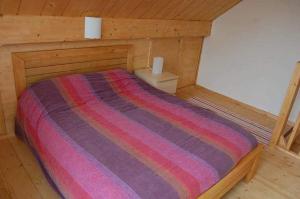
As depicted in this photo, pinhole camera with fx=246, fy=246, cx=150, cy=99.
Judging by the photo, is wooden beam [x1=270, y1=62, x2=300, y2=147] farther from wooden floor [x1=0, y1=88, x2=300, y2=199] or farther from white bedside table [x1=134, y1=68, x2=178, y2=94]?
white bedside table [x1=134, y1=68, x2=178, y2=94]

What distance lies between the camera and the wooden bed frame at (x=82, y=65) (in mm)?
1799

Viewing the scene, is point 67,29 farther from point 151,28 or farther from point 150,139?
point 150,139

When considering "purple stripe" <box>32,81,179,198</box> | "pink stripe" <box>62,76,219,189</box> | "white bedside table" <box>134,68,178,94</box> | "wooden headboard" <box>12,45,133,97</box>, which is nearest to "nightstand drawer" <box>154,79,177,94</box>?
"white bedside table" <box>134,68,178,94</box>

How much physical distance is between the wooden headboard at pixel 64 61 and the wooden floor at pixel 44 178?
1.84 feet

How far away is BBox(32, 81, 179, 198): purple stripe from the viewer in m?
1.32

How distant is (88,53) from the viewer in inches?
102

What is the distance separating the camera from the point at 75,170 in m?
1.43

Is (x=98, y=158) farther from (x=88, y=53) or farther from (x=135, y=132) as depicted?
(x=88, y=53)

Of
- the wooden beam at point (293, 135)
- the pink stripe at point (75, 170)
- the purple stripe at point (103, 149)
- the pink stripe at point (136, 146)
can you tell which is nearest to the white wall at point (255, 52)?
the wooden beam at point (293, 135)

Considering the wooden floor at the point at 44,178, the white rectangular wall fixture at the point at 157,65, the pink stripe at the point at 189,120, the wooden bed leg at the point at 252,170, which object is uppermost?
the white rectangular wall fixture at the point at 157,65

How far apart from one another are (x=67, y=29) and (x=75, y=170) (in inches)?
55.8

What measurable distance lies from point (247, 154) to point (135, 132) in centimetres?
88

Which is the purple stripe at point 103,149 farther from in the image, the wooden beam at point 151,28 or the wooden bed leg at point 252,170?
the wooden bed leg at point 252,170

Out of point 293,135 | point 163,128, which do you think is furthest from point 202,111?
point 293,135
